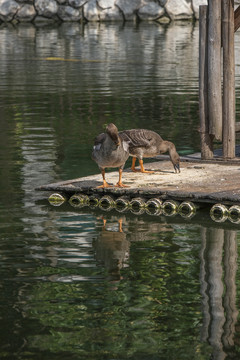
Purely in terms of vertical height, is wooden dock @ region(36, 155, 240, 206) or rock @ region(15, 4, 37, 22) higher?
wooden dock @ region(36, 155, 240, 206)

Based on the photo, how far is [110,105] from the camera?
18125 millimetres

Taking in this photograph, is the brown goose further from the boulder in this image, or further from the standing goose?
the boulder

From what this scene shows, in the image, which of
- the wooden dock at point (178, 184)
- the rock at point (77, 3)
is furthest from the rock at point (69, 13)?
the wooden dock at point (178, 184)

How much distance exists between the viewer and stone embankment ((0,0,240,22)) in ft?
155

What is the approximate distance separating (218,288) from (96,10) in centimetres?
4203

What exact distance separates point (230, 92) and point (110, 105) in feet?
22.1

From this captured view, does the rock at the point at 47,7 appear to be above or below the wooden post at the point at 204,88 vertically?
below

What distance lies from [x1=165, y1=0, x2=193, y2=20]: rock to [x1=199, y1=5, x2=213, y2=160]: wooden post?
35258 millimetres

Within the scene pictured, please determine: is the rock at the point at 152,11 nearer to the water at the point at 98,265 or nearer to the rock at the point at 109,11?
the rock at the point at 109,11

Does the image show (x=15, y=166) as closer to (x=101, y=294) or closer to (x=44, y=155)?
(x=44, y=155)

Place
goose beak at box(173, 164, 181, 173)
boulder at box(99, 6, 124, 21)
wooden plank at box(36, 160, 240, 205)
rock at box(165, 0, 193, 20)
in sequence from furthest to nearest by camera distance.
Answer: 1. boulder at box(99, 6, 124, 21)
2. rock at box(165, 0, 193, 20)
3. goose beak at box(173, 164, 181, 173)
4. wooden plank at box(36, 160, 240, 205)

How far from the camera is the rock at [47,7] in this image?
47.4m

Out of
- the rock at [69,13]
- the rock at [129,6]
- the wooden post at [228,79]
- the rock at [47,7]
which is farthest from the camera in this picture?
the rock at [69,13]

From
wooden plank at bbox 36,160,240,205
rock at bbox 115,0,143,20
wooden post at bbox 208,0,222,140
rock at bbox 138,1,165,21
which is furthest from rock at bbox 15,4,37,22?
wooden plank at bbox 36,160,240,205
